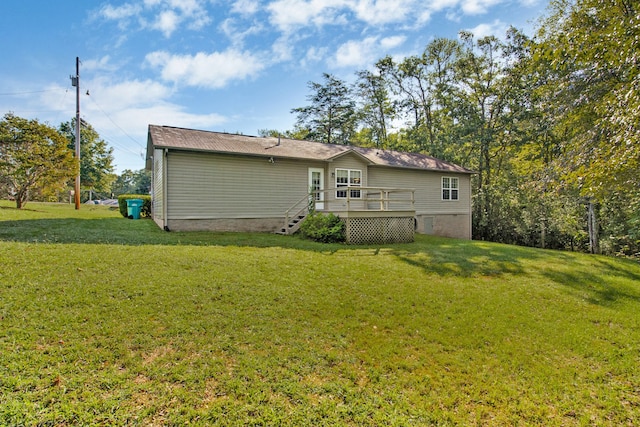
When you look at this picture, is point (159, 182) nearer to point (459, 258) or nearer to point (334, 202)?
point (334, 202)

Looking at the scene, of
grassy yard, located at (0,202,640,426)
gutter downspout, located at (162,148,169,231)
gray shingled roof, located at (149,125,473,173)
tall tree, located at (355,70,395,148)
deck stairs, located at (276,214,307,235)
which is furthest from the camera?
tall tree, located at (355,70,395,148)

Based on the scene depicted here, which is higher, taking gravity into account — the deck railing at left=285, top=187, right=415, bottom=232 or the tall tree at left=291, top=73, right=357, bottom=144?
the tall tree at left=291, top=73, right=357, bottom=144

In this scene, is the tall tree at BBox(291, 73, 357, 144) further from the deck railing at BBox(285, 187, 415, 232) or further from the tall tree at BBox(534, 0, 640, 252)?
the tall tree at BBox(534, 0, 640, 252)

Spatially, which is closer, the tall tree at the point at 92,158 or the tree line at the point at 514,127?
the tree line at the point at 514,127

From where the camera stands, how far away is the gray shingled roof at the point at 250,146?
11.1 meters

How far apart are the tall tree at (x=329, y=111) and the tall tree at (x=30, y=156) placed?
19361 mm

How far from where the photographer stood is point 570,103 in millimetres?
9758

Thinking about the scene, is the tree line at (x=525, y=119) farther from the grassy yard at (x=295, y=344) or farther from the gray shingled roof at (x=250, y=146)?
the gray shingled roof at (x=250, y=146)

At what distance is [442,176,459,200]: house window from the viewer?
18078mm

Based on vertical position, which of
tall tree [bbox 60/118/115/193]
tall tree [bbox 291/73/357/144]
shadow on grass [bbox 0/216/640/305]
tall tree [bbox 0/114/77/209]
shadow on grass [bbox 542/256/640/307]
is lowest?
shadow on grass [bbox 542/256/640/307]

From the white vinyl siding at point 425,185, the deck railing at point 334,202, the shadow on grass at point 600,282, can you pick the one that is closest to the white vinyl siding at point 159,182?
the deck railing at point 334,202

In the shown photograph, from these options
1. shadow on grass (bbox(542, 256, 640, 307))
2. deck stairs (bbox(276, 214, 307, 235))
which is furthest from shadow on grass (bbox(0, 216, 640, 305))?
deck stairs (bbox(276, 214, 307, 235))

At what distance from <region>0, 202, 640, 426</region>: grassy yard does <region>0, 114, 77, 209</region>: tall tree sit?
10.4 metres

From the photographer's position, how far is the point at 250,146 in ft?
41.9
